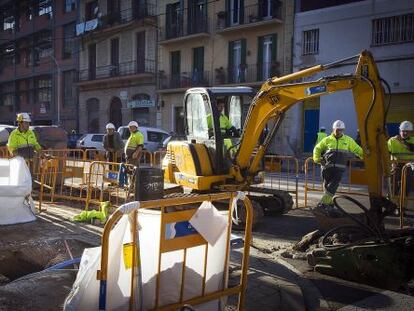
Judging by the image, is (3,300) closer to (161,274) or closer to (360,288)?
(161,274)

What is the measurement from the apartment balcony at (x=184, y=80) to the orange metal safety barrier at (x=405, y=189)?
823 inches

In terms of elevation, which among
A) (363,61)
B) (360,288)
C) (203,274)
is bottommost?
(360,288)

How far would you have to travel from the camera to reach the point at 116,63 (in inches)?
1373

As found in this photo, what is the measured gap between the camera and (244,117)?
30.9ft

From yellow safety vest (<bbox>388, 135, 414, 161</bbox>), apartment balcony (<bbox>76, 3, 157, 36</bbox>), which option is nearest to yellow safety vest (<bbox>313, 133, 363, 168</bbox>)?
yellow safety vest (<bbox>388, 135, 414, 161</bbox>)

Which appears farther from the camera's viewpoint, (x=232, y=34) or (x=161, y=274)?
(x=232, y=34)

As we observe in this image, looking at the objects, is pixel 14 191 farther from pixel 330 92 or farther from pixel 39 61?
pixel 39 61

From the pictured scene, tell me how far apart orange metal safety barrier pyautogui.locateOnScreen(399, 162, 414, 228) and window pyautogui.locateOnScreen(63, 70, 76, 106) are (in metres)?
34.2

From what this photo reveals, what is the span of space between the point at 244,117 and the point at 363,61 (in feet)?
10.3

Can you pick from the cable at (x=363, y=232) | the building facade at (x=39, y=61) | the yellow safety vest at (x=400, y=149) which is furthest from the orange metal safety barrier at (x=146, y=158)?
the building facade at (x=39, y=61)

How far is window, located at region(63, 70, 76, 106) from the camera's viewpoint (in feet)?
130

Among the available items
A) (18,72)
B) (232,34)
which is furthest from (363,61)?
(18,72)

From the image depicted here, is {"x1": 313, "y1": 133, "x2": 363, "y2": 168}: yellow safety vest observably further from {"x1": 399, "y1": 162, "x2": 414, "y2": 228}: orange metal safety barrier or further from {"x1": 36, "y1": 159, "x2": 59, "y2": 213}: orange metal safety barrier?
{"x1": 36, "y1": 159, "x2": 59, "y2": 213}: orange metal safety barrier

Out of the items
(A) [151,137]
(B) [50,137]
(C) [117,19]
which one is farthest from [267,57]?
(B) [50,137]
